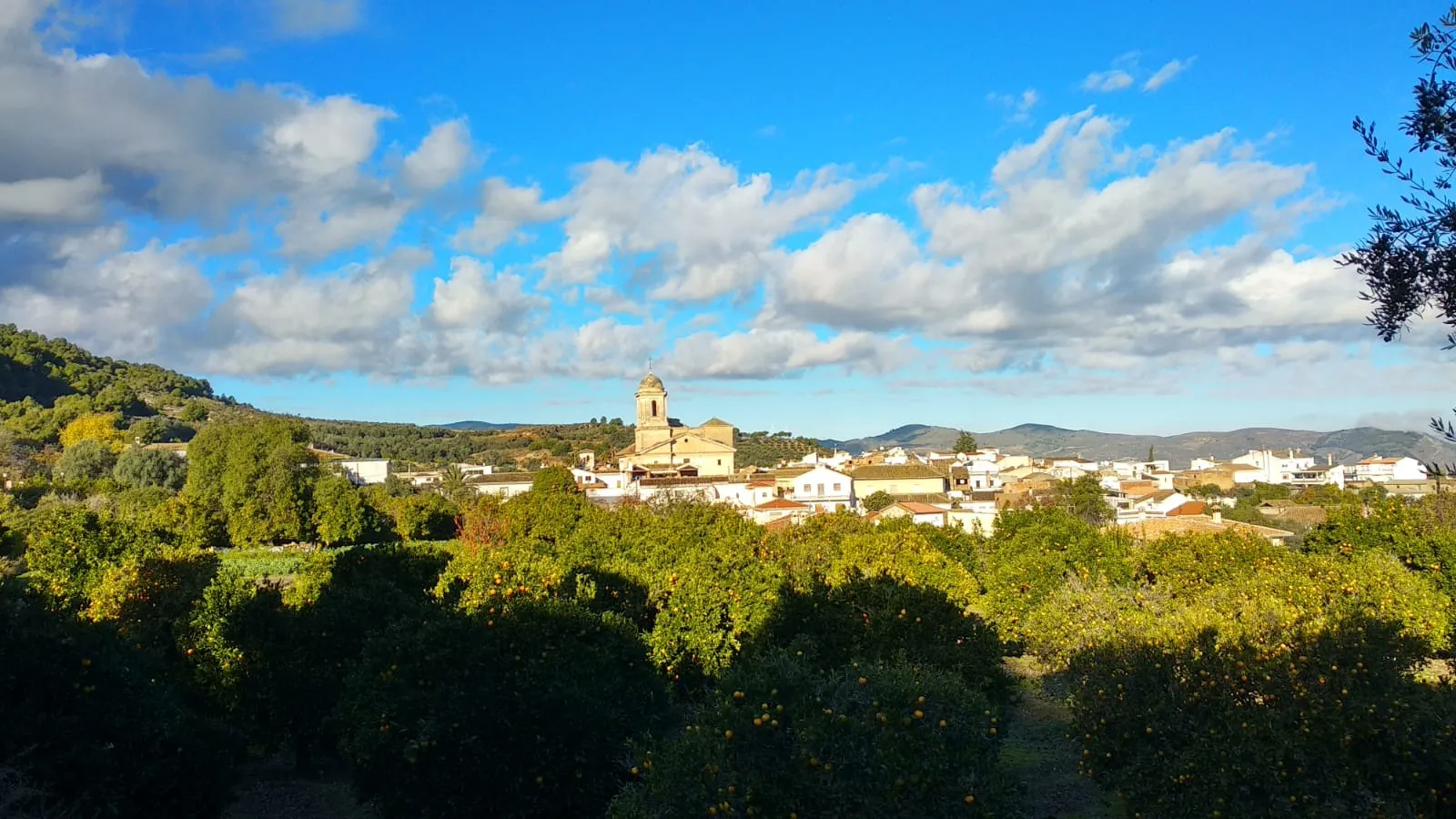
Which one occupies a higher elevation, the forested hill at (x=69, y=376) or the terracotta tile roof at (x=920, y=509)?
the forested hill at (x=69, y=376)

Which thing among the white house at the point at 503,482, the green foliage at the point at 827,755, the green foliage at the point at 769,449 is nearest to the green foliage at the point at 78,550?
the green foliage at the point at 827,755

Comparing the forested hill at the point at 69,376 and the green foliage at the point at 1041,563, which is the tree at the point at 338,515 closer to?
the green foliage at the point at 1041,563

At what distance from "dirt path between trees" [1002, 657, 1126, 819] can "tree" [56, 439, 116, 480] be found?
64.8 m

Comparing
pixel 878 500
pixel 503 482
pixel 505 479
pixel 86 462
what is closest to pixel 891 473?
pixel 878 500

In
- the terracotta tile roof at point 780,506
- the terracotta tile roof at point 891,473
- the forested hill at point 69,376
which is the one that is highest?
the forested hill at point 69,376

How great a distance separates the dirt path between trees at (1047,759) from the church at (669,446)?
2350 inches

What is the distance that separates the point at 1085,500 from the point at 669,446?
142 feet

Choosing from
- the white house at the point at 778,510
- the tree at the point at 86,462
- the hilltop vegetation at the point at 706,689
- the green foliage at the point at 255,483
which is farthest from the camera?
the tree at the point at 86,462

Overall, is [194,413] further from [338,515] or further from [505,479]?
[338,515]

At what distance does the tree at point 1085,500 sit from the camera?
160 ft

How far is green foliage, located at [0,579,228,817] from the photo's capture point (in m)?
8.20

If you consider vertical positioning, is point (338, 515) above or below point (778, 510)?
above

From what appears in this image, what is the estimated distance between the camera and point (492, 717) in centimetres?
988

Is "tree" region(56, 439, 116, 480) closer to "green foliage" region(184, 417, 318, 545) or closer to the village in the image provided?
the village
